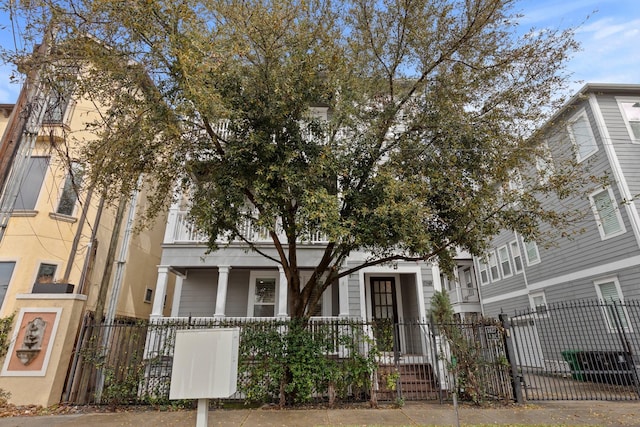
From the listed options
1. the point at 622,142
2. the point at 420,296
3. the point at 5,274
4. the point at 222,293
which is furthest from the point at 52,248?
the point at 622,142

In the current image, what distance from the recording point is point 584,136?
12.2m

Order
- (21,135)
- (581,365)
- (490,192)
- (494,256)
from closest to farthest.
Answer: (21,135)
(490,192)
(581,365)
(494,256)

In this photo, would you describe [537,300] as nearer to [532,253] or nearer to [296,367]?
[532,253]

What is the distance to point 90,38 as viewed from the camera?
618 centimetres

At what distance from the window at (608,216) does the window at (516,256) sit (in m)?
4.99

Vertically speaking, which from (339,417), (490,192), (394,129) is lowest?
(339,417)

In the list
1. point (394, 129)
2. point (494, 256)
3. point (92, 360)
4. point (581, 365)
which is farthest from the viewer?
point (494, 256)

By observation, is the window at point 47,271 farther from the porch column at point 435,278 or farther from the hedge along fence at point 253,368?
the porch column at point 435,278

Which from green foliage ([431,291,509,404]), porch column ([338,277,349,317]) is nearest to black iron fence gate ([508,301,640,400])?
green foliage ([431,291,509,404])

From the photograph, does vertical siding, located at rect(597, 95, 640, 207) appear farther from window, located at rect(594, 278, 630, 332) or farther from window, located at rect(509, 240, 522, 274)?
window, located at rect(509, 240, 522, 274)

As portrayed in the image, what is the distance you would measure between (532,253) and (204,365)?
15741mm

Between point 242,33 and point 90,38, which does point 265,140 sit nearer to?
point 242,33

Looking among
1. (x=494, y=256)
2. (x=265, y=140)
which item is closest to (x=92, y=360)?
(x=265, y=140)

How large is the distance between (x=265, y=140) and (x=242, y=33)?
88.5 inches
